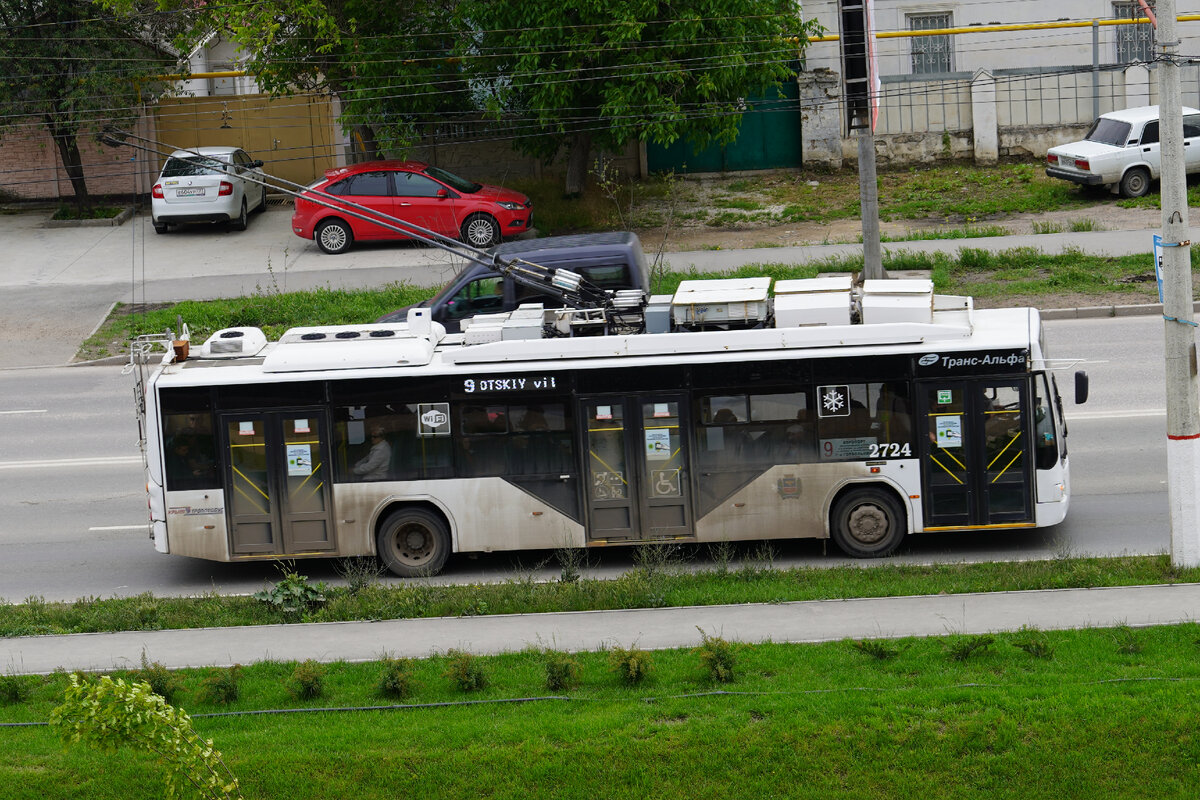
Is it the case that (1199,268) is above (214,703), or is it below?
above

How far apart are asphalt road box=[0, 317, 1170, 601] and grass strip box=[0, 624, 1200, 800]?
424 cm

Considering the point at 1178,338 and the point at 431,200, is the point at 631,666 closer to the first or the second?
the point at 1178,338

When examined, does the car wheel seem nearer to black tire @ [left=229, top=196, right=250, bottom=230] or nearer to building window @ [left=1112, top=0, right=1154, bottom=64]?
black tire @ [left=229, top=196, right=250, bottom=230]

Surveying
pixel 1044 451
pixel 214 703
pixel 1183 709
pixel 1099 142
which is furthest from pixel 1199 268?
pixel 214 703


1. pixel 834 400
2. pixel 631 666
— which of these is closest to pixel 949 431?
pixel 834 400

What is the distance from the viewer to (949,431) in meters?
13.7

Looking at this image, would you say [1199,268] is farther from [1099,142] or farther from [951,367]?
[951,367]

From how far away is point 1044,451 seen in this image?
13672 mm

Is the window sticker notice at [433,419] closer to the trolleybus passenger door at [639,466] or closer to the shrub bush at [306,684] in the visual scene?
the trolleybus passenger door at [639,466]

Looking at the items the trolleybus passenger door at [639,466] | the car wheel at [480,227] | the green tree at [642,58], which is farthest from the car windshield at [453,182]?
the trolleybus passenger door at [639,466]

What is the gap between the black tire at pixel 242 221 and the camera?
1331 inches

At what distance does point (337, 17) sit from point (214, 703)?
2410 cm

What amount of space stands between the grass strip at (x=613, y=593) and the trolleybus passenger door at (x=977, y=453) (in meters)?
0.91

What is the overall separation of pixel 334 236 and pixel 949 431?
19.8m
